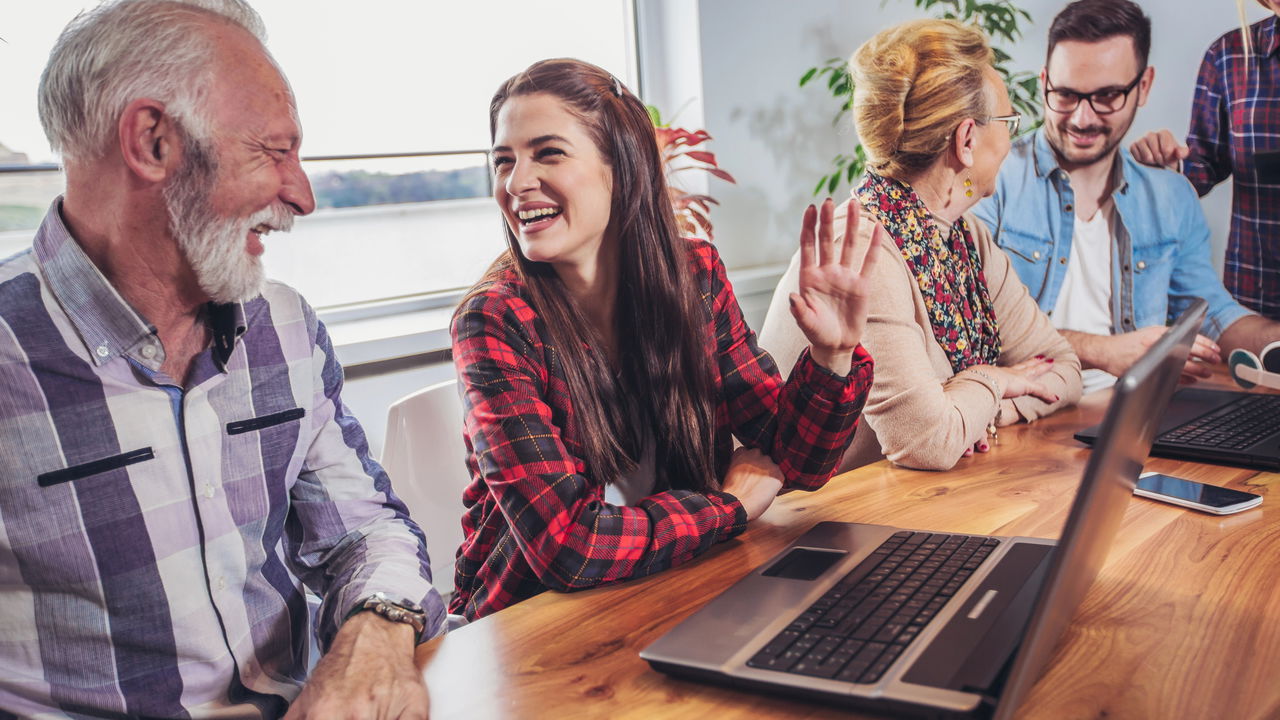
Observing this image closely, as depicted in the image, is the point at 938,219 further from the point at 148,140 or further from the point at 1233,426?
the point at 148,140

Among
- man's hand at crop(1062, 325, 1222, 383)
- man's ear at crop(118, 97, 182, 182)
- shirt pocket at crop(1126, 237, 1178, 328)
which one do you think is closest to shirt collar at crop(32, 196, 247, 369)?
man's ear at crop(118, 97, 182, 182)

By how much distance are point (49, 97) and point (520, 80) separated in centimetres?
64

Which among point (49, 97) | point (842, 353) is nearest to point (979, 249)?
point (842, 353)

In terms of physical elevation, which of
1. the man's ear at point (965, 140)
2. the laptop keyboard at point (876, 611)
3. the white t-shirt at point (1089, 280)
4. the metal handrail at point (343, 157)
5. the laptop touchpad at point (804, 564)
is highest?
the metal handrail at point (343, 157)

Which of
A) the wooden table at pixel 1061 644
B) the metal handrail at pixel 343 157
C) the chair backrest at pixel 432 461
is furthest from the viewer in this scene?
the metal handrail at pixel 343 157

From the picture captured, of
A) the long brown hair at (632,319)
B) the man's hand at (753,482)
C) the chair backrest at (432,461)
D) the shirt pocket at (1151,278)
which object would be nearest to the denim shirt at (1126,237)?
the shirt pocket at (1151,278)

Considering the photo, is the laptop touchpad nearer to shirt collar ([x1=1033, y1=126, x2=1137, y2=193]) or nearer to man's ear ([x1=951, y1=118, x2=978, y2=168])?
man's ear ([x1=951, y1=118, x2=978, y2=168])

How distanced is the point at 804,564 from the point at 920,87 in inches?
46.7

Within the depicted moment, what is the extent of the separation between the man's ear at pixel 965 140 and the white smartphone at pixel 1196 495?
0.78 m

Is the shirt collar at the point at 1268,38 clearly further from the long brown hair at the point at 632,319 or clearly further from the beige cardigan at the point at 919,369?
the long brown hair at the point at 632,319

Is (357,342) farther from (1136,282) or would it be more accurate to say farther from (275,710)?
(1136,282)

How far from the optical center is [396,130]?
115 inches

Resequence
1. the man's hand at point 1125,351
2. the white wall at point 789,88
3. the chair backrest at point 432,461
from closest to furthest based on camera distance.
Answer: the chair backrest at point 432,461, the man's hand at point 1125,351, the white wall at point 789,88

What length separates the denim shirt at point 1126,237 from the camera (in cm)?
242
